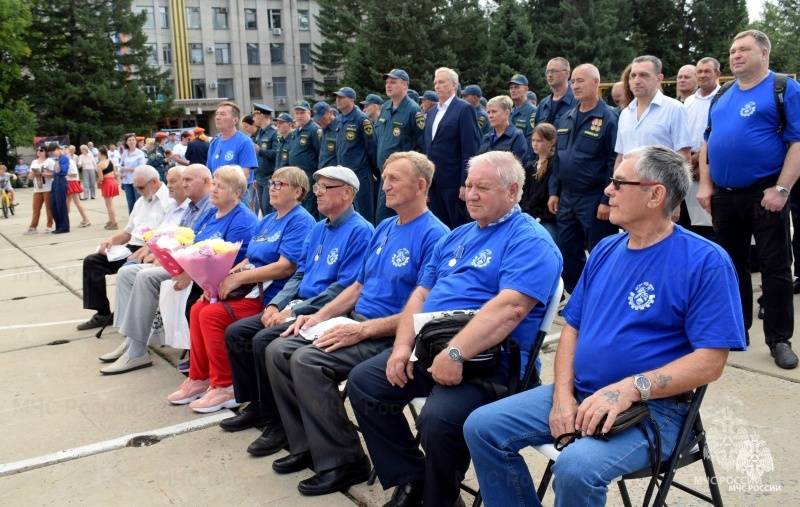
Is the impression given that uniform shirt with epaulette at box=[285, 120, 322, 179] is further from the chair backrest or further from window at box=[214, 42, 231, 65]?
window at box=[214, 42, 231, 65]

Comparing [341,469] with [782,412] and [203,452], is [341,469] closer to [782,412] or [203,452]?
[203,452]

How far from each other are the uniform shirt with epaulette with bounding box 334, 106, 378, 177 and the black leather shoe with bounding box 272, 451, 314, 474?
6.20 metres

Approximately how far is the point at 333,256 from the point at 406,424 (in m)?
1.27

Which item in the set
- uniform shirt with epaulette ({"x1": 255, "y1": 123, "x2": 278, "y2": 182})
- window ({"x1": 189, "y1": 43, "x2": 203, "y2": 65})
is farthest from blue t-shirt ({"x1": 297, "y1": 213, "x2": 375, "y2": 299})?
window ({"x1": 189, "y1": 43, "x2": 203, "y2": 65})

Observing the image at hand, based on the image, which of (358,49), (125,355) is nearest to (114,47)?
(358,49)

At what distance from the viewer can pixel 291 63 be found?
60.0 m

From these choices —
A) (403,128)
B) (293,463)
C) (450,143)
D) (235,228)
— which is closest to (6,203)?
(403,128)

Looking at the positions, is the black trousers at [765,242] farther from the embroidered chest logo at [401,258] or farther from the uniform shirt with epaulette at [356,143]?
the uniform shirt with epaulette at [356,143]

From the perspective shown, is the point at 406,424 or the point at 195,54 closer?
the point at 406,424

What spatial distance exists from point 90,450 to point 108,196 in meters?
11.7

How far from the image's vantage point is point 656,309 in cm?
243

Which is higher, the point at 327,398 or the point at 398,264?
the point at 398,264

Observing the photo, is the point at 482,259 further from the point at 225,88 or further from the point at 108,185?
the point at 225,88

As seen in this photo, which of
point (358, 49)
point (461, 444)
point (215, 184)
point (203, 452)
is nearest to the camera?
point (461, 444)
